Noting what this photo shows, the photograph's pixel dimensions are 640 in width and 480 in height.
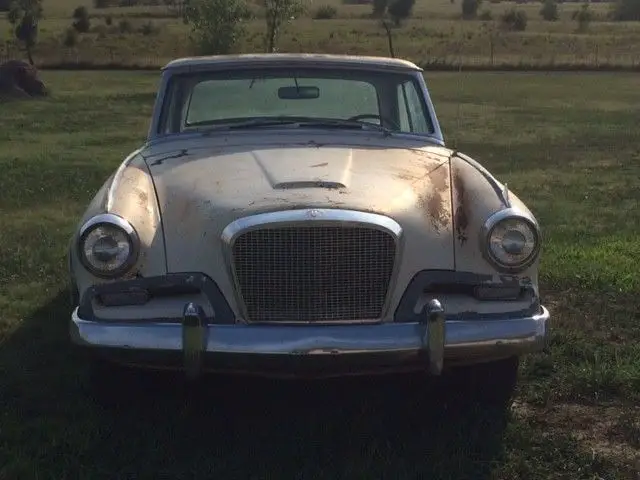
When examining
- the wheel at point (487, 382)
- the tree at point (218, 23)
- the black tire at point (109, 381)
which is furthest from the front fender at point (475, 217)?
the tree at point (218, 23)

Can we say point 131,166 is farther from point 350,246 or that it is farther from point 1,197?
point 1,197

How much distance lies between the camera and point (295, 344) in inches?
134

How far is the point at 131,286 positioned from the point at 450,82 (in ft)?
87.3

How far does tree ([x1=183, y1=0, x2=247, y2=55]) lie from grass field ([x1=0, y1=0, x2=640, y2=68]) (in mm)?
2172

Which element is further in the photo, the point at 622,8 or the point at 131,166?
the point at 622,8

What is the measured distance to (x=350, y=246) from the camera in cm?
351

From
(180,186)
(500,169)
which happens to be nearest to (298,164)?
(180,186)

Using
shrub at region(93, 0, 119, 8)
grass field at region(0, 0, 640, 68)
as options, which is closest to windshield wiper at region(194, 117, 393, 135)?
grass field at region(0, 0, 640, 68)

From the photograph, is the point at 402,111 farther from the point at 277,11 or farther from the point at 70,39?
the point at 70,39

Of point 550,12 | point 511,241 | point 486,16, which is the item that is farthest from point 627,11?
point 511,241

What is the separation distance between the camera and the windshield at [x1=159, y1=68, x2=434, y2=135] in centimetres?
510

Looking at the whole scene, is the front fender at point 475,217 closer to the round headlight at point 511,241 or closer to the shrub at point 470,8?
the round headlight at point 511,241

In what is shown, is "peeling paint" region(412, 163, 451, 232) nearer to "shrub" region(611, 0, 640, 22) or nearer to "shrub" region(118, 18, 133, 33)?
"shrub" region(118, 18, 133, 33)

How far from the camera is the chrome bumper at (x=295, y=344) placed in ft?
11.2
